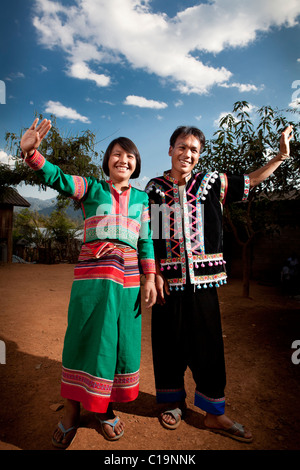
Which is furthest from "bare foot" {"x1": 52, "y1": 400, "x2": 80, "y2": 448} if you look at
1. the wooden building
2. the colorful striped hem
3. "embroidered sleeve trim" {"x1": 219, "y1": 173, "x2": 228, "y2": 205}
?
the wooden building

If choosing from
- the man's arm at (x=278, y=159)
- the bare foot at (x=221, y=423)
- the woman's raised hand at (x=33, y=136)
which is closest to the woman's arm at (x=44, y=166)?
the woman's raised hand at (x=33, y=136)

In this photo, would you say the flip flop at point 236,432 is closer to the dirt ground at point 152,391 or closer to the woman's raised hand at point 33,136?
the dirt ground at point 152,391

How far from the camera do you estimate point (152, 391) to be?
2.76 meters

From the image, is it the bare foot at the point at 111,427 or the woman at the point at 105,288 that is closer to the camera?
the woman at the point at 105,288

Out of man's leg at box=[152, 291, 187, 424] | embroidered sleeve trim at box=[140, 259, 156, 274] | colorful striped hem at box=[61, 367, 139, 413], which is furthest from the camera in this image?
man's leg at box=[152, 291, 187, 424]

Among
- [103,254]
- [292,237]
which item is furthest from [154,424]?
[292,237]

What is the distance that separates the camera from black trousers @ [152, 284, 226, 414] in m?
2.16

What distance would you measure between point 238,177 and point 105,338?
152cm

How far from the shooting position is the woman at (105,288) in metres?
1.85

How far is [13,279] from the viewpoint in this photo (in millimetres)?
9094

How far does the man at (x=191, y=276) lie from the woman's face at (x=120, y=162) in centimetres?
35

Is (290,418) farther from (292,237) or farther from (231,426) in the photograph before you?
(292,237)

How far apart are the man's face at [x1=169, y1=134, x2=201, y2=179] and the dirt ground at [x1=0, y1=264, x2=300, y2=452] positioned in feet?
6.29

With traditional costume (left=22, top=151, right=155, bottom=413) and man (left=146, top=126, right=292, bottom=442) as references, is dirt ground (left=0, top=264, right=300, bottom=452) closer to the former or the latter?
man (left=146, top=126, right=292, bottom=442)
